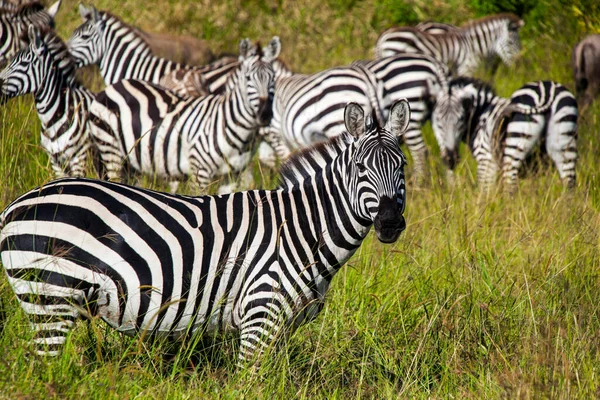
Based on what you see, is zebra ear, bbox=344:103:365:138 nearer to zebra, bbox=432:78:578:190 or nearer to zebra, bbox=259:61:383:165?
zebra, bbox=432:78:578:190

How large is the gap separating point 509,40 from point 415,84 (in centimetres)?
468

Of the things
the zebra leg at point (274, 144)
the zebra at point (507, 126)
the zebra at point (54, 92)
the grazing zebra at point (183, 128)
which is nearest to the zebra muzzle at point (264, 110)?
the grazing zebra at point (183, 128)

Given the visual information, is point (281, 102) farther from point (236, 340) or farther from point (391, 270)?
point (236, 340)

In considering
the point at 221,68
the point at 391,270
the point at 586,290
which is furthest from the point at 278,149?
the point at 586,290

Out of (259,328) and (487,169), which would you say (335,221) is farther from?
(487,169)

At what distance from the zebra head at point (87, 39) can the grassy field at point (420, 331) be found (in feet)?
8.17

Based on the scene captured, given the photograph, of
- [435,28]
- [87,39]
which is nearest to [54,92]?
[87,39]

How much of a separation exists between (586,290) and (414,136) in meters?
4.64

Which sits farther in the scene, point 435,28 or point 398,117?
point 435,28

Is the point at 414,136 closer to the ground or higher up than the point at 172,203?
higher up

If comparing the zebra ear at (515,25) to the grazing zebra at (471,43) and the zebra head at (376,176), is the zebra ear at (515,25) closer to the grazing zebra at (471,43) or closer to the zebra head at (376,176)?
the grazing zebra at (471,43)

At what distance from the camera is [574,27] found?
11.5m

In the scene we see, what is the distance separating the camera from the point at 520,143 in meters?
8.28

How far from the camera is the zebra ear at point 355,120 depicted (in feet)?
13.2
